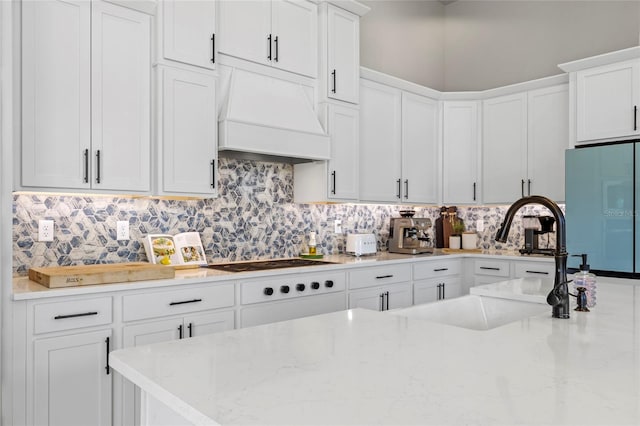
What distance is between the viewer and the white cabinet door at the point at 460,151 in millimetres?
4934

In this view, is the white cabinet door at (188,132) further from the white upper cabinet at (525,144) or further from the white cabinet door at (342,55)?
the white upper cabinet at (525,144)

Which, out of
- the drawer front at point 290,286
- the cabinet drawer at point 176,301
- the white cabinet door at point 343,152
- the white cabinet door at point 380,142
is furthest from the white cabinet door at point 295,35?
the cabinet drawer at point 176,301

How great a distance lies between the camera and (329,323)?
146 centimetres

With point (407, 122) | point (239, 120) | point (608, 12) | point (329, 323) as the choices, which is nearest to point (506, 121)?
point (407, 122)

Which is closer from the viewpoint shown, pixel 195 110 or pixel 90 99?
pixel 90 99

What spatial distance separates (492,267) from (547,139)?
1289 millimetres

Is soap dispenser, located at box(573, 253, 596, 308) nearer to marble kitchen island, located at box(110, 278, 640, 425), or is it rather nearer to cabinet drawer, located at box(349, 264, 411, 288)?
marble kitchen island, located at box(110, 278, 640, 425)

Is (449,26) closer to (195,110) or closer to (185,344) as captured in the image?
(195,110)

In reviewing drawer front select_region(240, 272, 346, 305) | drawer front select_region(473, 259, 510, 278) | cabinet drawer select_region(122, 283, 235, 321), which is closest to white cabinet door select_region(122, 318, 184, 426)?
cabinet drawer select_region(122, 283, 235, 321)

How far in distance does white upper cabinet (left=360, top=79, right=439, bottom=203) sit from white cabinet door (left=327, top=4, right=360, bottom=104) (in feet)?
0.77

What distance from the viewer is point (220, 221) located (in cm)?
351

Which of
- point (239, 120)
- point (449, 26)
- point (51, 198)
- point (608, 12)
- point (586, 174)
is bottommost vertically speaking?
point (51, 198)

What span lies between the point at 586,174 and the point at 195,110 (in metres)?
2.99

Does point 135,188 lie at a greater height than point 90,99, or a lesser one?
lesser
